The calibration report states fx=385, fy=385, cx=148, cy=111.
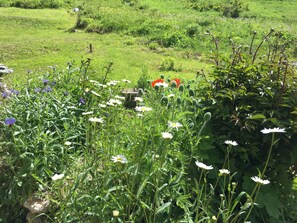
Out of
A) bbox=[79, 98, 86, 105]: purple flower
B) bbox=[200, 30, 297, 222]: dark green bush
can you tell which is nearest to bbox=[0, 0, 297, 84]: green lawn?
bbox=[79, 98, 86, 105]: purple flower

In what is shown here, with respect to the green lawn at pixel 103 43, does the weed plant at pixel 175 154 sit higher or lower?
higher

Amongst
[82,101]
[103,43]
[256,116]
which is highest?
[256,116]

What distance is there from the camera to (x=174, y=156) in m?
2.85

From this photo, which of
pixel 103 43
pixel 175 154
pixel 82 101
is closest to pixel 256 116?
pixel 175 154

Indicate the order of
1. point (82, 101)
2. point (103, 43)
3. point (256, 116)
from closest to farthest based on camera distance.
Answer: point (256, 116)
point (82, 101)
point (103, 43)

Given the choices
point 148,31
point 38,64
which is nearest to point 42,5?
point 148,31

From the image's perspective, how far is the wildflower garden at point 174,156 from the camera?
2557mm

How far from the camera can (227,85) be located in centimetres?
317

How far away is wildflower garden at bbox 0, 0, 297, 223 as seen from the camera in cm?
256

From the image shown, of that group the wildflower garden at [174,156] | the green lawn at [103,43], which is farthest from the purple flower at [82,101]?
the green lawn at [103,43]

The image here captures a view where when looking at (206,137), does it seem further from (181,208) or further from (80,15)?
(80,15)

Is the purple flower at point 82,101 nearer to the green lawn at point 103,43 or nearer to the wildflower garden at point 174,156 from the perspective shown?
the wildflower garden at point 174,156

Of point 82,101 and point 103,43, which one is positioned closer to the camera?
point 82,101

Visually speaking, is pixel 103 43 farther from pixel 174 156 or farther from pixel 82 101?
pixel 174 156
